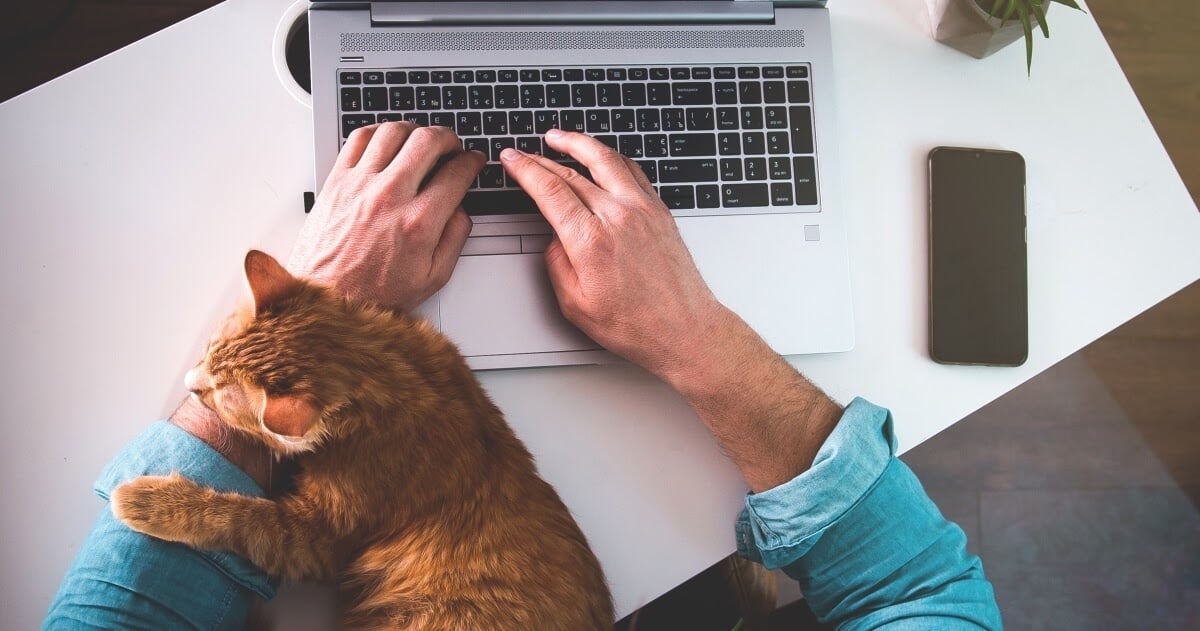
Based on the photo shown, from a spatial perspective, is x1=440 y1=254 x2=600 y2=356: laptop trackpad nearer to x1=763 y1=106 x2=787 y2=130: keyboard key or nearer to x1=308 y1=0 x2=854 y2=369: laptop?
x1=308 y1=0 x2=854 y2=369: laptop

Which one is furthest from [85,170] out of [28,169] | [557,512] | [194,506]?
[557,512]

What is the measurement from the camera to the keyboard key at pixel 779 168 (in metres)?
0.98

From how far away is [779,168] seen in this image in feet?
3.21

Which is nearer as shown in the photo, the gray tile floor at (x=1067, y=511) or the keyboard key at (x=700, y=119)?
the keyboard key at (x=700, y=119)

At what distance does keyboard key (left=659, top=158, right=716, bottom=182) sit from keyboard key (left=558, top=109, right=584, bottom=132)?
113 mm

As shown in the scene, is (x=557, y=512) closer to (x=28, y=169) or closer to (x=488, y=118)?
(x=488, y=118)

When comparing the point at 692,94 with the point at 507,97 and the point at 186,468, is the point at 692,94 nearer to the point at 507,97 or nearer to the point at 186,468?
the point at 507,97

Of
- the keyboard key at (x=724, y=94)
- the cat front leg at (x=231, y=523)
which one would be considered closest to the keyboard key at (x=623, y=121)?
the keyboard key at (x=724, y=94)

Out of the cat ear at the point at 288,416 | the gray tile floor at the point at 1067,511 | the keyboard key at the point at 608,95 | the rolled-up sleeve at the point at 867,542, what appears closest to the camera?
the cat ear at the point at 288,416

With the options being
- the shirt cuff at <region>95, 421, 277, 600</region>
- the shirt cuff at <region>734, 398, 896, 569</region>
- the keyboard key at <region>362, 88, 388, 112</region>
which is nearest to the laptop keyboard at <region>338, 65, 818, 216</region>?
the keyboard key at <region>362, 88, 388, 112</region>

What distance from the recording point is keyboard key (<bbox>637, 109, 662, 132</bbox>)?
0.97 metres

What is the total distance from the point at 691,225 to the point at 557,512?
368mm

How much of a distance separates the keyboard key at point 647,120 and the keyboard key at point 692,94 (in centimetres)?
3

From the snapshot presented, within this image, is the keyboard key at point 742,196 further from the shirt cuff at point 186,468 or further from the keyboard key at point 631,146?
the shirt cuff at point 186,468
